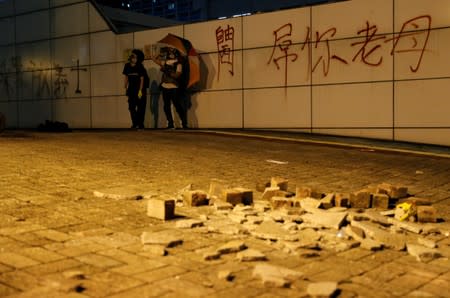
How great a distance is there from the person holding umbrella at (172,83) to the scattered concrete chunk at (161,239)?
418 inches

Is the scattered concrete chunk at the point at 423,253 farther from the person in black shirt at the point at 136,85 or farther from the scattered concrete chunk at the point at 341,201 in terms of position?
the person in black shirt at the point at 136,85

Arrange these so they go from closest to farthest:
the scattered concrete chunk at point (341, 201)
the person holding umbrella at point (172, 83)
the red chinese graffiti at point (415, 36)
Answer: the scattered concrete chunk at point (341, 201)
the red chinese graffiti at point (415, 36)
the person holding umbrella at point (172, 83)

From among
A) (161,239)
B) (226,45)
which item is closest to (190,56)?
(226,45)

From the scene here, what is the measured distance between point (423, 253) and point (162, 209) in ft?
7.38

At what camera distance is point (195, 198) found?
19.3 ft

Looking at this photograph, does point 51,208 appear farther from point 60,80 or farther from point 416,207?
point 60,80

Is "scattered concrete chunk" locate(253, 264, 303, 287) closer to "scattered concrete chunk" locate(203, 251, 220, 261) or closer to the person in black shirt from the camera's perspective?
"scattered concrete chunk" locate(203, 251, 220, 261)

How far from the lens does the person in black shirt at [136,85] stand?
15.5 meters

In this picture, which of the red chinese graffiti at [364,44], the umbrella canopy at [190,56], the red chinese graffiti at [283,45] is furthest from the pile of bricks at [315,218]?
the umbrella canopy at [190,56]

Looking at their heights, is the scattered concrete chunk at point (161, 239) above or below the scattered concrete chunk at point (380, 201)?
below

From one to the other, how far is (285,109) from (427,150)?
3713mm

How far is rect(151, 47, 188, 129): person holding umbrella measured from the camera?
49.1 feet

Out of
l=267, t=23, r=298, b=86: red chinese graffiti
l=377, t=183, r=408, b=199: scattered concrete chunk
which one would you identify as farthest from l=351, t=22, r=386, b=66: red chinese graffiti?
l=377, t=183, r=408, b=199: scattered concrete chunk

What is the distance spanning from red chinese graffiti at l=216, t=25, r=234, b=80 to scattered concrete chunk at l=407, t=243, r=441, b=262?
10.5 metres
